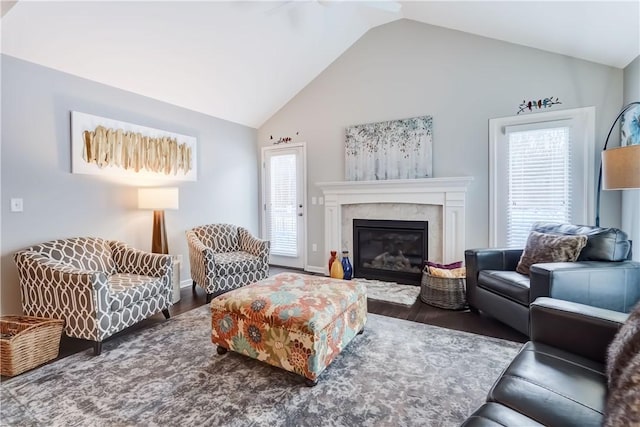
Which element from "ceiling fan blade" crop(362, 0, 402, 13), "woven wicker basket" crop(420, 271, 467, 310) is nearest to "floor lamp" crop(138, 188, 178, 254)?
"ceiling fan blade" crop(362, 0, 402, 13)

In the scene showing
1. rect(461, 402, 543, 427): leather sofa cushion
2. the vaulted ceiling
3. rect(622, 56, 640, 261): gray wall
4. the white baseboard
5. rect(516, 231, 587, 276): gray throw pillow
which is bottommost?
the white baseboard

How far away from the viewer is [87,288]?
224cm

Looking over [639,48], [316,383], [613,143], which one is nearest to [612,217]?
[613,143]

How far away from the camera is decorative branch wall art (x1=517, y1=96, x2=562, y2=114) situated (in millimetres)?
3268

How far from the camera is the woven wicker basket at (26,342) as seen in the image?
199 cm

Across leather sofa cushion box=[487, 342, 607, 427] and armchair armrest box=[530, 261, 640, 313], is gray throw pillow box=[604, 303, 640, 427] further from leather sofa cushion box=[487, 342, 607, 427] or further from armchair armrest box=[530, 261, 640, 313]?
armchair armrest box=[530, 261, 640, 313]

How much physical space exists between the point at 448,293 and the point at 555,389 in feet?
6.96

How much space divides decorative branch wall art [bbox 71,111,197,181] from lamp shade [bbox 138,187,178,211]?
338mm

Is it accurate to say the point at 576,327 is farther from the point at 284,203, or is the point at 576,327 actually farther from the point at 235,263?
the point at 284,203

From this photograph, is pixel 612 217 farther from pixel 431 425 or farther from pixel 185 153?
pixel 185 153

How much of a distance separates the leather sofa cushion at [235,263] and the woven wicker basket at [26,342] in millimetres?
1434

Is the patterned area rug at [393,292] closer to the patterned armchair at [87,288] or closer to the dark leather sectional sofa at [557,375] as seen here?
the dark leather sectional sofa at [557,375]

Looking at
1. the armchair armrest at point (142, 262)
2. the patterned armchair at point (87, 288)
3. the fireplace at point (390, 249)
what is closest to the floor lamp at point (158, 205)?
the armchair armrest at point (142, 262)

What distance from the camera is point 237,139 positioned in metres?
4.93
